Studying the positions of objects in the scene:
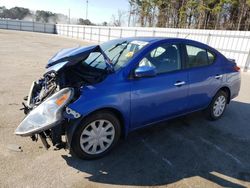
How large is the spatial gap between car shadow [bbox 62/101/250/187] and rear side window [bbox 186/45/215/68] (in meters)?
1.18

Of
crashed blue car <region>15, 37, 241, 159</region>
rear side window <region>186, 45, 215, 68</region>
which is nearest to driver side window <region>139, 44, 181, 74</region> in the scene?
crashed blue car <region>15, 37, 241, 159</region>

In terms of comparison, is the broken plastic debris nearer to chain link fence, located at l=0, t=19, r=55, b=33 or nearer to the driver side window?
the driver side window

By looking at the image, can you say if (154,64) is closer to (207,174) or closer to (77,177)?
(207,174)

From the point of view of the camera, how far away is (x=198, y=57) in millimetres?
4211

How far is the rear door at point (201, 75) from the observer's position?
3967 mm

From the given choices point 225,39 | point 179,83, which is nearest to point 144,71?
A: point 179,83

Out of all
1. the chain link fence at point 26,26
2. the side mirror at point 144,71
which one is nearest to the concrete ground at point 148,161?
the side mirror at point 144,71

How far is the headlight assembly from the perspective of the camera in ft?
8.84

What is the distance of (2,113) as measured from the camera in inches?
174

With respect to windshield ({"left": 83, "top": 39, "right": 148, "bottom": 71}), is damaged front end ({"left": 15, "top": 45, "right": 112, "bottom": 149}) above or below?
below

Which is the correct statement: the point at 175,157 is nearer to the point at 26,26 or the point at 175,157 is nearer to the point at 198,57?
the point at 198,57

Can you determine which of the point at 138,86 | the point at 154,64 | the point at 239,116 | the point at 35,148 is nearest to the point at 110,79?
the point at 138,86

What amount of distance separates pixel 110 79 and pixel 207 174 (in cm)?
174

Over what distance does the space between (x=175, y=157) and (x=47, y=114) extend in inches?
73.1
